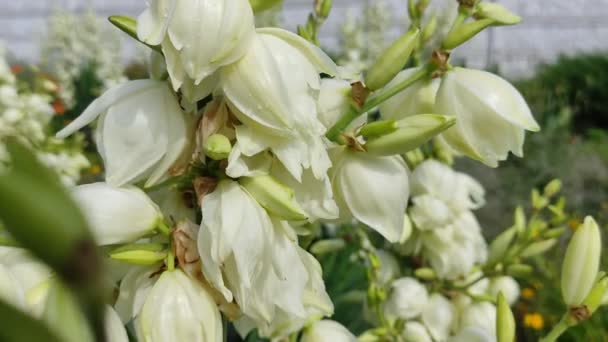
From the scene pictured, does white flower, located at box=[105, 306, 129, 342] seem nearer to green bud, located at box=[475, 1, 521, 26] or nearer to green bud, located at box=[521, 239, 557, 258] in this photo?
green bud, located at box=[475, 1, 521, 26]

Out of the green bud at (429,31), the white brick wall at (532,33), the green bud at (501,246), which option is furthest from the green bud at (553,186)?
the white brick wall at (532,33)

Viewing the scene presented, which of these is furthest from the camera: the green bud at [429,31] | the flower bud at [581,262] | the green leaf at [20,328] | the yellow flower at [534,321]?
the yellow flower at [534,321]

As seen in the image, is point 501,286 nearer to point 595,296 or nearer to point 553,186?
point 553,186

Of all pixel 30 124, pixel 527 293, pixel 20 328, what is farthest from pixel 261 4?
pixel 527 293

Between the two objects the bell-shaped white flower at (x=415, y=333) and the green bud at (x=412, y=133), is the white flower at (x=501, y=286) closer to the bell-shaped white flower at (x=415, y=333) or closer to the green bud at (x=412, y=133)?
the bell-shaped white flower at (x=415, y=333)

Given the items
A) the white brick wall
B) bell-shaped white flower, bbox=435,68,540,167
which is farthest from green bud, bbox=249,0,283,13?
the white brick wall

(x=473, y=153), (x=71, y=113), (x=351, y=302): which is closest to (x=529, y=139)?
(x=71, y=113)
